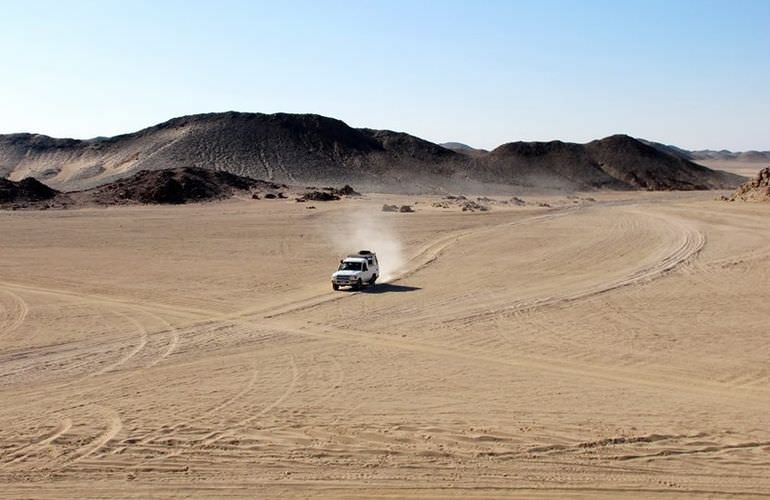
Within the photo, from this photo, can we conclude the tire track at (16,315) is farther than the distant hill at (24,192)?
No

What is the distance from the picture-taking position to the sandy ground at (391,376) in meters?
11.7

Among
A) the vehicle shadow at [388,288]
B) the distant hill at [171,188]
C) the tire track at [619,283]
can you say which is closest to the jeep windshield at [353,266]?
the vehicle shadow at [388,288]

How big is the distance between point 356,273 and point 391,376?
42.8 feet

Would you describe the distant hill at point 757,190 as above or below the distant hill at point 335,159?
below

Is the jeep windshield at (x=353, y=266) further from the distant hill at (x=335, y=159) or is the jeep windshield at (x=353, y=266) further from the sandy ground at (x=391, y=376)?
the distant hill at (x=335, y=159)

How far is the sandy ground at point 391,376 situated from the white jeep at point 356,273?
2.58 ft

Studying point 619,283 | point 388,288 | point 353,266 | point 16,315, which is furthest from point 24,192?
point 619,283

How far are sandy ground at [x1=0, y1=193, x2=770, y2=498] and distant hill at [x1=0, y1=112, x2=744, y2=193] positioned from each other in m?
87.9

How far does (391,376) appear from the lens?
17.5 meters

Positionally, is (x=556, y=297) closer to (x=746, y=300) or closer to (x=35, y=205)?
(x=746, y=300)

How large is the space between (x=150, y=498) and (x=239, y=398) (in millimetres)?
4696

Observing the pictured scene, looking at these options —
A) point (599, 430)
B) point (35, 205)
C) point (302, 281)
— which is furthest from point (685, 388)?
point (35, 205)

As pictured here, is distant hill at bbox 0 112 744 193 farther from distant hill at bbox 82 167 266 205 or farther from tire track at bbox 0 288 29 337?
tire track at bbox 0 288 29 337

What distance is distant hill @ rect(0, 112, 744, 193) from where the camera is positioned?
13012 cm
